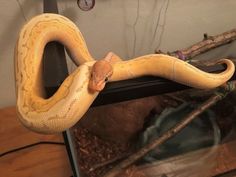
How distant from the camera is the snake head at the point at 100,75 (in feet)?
1.48

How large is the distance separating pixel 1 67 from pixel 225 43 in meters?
0.92

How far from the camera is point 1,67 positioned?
1.11 meters

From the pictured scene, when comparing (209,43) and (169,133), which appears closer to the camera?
(169,133)

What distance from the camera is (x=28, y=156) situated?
1011 mm

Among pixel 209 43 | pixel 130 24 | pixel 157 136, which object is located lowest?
pixel 157 136

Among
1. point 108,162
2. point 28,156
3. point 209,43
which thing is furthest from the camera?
point 209,43

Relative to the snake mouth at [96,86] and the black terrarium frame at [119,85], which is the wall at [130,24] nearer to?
the black terrarium frame at [119,85]

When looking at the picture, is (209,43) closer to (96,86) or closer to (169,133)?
(169,133)

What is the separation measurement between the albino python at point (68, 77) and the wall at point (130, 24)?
1.33 ft

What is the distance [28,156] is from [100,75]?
0.67m

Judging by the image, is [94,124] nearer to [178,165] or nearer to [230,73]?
[178,165]

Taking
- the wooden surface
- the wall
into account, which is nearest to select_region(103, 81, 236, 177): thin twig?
the wooden surface

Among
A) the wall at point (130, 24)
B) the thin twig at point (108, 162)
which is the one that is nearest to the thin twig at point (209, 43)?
the wall at point (130, 24)

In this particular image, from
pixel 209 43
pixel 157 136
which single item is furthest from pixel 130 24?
pixel 157 136
